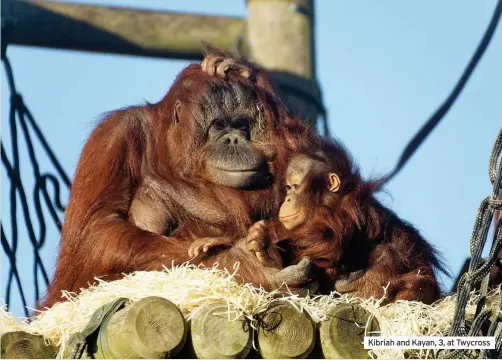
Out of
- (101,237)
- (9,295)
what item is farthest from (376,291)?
(9,295)

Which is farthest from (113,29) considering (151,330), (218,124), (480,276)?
(480,276)

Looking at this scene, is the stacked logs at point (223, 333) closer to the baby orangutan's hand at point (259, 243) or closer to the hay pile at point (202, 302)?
the hay pile at point (202, 302)

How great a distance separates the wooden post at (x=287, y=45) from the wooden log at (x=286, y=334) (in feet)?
8.32

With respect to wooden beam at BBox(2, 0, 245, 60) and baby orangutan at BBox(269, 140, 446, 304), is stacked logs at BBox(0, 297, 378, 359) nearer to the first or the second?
baby orangutan at BBox(269, 140, 446, 304)

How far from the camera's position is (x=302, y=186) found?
16.7 feet

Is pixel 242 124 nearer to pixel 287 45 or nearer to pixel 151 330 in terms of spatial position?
pixel 287 45

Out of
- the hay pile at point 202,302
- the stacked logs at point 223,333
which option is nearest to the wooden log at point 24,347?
the hay pile at point 202,302

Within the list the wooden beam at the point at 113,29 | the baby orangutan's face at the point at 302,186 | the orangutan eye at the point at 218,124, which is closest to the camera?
the baby orangutan's face at the point at 302,186

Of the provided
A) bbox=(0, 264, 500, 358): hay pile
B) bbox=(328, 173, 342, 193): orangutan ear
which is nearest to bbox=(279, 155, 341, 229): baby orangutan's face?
bbox=(328, 173, 342, 193): orangutan ear

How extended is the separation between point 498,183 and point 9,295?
2.76m

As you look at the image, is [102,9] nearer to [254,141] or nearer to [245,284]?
[254,141]

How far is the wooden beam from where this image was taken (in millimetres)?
6305

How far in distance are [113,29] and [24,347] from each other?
2423 mm

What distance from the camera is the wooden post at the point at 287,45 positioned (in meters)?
6.63
